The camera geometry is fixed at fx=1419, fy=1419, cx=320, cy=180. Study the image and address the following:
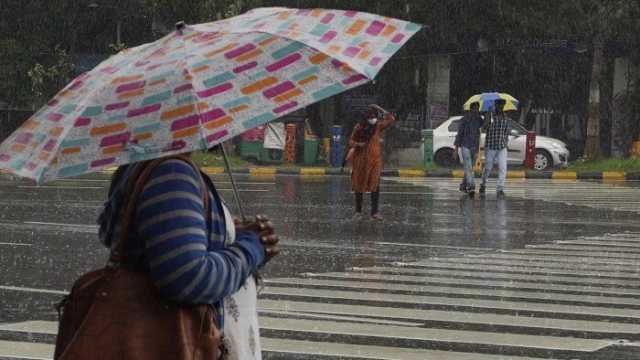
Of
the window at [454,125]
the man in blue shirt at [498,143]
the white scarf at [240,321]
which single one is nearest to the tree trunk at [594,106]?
the window at [454,125]

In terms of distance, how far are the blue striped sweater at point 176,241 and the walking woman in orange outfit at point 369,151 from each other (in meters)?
15.5

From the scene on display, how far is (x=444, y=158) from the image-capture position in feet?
121

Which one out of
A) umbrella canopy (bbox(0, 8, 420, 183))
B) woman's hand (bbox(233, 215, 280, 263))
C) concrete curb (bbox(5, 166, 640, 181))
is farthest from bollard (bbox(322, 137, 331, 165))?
woman's hand (bbox(233, 215, 280, 263))

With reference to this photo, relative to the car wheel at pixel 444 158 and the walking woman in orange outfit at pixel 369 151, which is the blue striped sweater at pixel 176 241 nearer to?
the walking woman in orange outfit at pixel 369 151

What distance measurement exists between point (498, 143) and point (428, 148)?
1023 centimetres

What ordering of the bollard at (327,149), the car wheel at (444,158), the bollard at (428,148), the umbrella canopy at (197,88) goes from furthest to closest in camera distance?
the bollard at (327,149) → the car wheel at (444,158) → the bollard at (428,148) → the umbrella canopy at (197,88)

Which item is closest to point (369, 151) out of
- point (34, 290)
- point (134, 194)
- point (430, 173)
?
point (34, 290)

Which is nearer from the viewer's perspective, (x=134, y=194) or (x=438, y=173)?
(x=134, y=194)

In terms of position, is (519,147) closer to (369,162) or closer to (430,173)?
(430,173)

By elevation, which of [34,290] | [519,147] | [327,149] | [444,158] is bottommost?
[34,290]

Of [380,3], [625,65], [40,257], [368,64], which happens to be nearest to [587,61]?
[625,65]

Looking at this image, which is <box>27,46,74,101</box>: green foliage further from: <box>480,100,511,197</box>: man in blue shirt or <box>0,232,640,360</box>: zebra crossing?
<box>0,232,640,360</box>: zebra crossing

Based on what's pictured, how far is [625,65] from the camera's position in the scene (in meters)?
39.4

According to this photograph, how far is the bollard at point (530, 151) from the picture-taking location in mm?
34938
